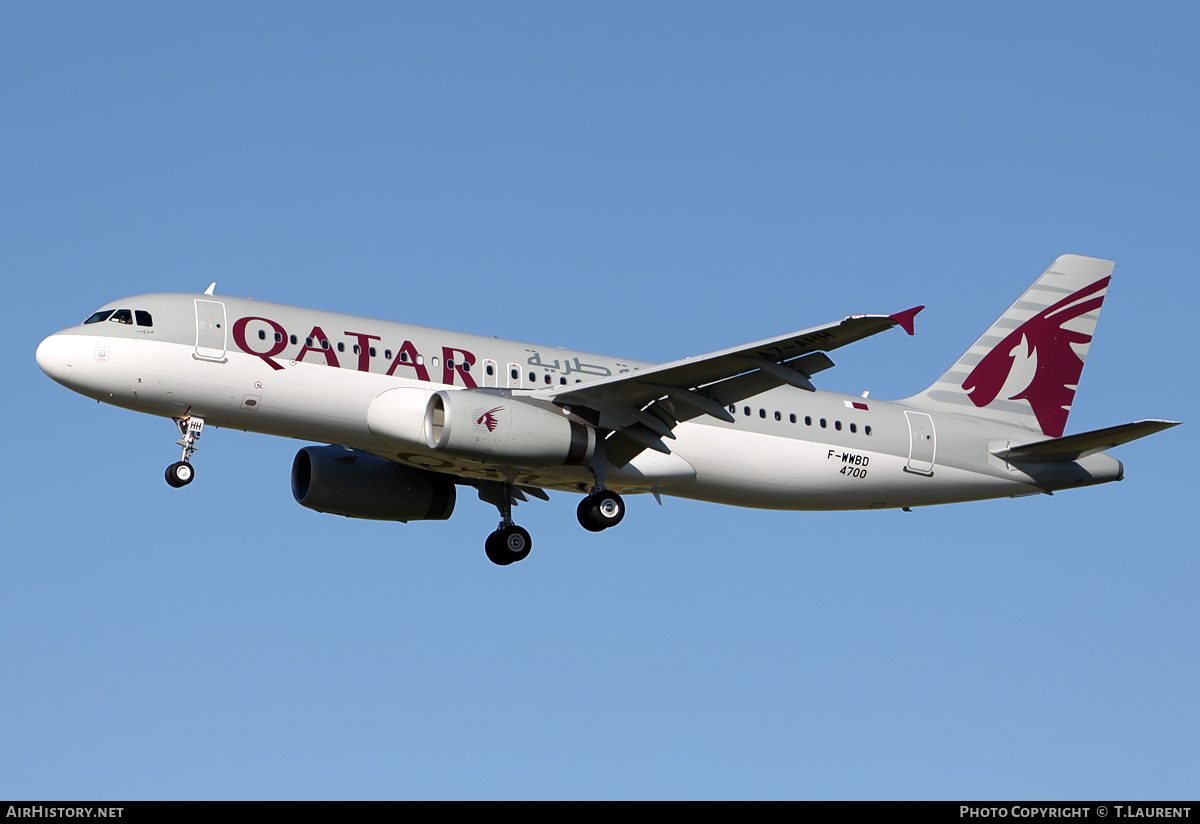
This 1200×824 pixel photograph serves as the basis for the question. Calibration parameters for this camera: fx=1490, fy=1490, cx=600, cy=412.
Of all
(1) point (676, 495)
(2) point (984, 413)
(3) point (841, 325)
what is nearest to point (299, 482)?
(1) point (676, 495)

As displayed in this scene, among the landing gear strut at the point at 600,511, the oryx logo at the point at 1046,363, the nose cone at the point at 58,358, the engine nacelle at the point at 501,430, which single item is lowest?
the landing gear strut at the point at 600,511

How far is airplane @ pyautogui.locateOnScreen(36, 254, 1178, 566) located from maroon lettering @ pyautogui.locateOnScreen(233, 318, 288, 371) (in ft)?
0.10

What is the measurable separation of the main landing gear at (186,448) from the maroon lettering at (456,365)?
4.91 meters

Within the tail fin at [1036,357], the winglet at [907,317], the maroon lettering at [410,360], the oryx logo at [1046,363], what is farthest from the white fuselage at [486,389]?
the winglet at [907,317]

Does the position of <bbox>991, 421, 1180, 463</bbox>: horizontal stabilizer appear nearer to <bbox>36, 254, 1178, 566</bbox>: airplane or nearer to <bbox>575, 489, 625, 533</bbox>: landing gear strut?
<bbox>36, 254, 1178, 566</bbox>: airplane

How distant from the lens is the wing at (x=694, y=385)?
26.8 meters

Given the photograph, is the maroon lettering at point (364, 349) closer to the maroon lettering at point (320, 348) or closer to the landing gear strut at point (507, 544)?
the maroon lettering at point (320, 348)

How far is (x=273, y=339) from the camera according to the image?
2908 cm

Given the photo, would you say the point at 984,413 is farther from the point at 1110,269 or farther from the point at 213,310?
the point at 213,310

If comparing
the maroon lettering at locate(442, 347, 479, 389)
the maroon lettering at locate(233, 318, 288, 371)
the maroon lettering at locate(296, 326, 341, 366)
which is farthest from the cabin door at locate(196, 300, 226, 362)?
the maroon lettering at locate(442, 347, 479, 389)

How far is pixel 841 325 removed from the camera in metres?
25.8

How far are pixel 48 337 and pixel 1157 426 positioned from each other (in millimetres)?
21845

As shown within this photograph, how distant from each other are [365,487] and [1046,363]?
17123 millimetres
